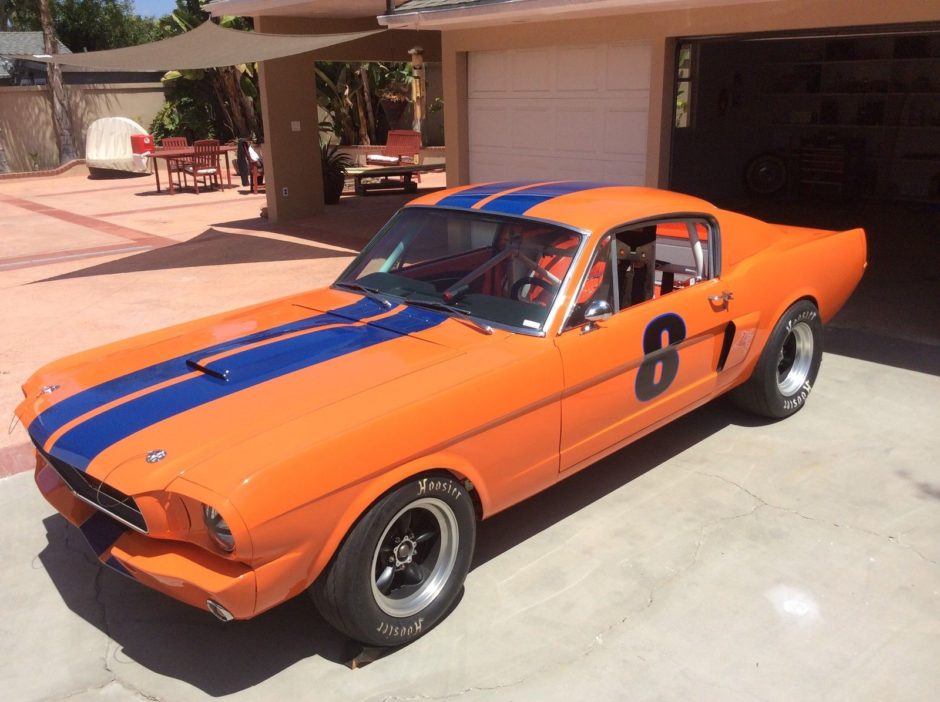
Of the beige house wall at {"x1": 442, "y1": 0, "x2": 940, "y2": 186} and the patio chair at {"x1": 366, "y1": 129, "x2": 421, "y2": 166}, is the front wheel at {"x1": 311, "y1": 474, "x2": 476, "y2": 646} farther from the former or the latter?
the patio chair at {"x1": 366, "y1": 129, "x2": 421, "y2": 166}

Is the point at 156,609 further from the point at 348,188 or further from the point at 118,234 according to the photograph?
the point at 348,188

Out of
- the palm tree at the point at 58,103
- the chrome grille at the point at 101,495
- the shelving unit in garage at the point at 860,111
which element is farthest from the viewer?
the palm tree at the point at 58,103

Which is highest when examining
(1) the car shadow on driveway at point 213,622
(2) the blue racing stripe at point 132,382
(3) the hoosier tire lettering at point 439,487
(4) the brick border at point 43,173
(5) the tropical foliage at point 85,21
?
(5) the tropical foliage at point 85,21

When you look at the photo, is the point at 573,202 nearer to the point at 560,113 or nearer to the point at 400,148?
the point at 560,113

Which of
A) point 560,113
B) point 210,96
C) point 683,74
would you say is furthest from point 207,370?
point 210,96

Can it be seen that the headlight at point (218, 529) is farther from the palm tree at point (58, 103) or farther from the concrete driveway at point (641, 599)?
the palm tree at point (58, 103)

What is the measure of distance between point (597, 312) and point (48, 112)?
2492 centimetres

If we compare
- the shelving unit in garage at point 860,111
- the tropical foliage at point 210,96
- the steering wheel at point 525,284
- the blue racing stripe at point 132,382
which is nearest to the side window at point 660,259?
the steering wheel at point 525,284

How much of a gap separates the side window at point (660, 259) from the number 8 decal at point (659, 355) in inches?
7.7

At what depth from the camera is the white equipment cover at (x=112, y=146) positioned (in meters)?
22.0

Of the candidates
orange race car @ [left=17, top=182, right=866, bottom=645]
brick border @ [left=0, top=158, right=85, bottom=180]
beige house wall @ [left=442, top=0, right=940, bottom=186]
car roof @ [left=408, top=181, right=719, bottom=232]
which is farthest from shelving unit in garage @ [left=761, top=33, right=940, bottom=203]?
brick border @ [left=0, top=158, right=85, bottom=180]

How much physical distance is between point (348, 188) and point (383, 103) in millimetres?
8108

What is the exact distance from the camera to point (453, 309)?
→ 4.00m

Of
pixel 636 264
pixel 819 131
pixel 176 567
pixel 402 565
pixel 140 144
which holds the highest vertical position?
pixel 819 131
